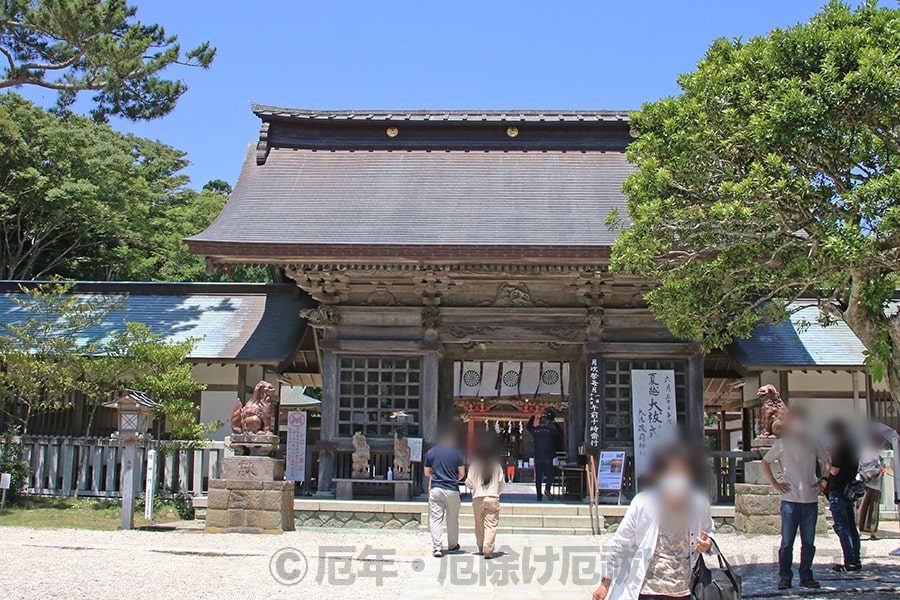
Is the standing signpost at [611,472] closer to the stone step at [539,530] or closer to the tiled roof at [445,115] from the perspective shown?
the stone step at [539,530]

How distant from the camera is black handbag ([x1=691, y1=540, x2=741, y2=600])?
16.2 ft

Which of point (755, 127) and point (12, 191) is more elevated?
point (12, 191)

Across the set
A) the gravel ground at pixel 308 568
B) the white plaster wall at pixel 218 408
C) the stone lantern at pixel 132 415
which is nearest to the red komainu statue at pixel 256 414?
the stone lantern at pixel 132 415

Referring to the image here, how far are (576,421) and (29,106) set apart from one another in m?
21.0

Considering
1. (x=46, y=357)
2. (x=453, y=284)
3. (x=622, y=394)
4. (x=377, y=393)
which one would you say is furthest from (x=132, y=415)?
(x=622, y=394)

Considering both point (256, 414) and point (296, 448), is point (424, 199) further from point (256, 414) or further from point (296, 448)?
point (256, 414)

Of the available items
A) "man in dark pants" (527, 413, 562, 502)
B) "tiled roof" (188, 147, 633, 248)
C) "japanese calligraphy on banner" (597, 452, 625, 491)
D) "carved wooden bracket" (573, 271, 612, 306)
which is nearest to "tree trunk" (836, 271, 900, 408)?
"tiled roof" (188, 147, 633, 248)

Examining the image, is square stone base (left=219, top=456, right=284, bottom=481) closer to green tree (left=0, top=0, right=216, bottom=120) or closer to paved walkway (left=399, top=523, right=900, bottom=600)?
paved walkway (left=399, top=523, right=900, bottom=600)

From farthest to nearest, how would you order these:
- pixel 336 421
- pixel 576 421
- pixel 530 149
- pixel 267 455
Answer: pixel 530 149 → pixel 576 421 → pixel 336 421 → pixel 267 455

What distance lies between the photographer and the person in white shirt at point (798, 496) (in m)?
7.71

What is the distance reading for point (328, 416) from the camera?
14875 mm

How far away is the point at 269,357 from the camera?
1546 cm

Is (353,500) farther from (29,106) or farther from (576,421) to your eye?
(29,106)

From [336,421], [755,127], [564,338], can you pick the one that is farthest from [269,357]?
[755,127]
